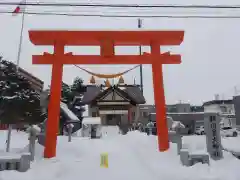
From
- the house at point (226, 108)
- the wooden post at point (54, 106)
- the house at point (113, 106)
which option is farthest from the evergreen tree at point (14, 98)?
the house at point (226, 108)

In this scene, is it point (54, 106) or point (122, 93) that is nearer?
point (54, 106)

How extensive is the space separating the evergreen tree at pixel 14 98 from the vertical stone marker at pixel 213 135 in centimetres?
1005

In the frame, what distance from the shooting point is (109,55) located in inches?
459

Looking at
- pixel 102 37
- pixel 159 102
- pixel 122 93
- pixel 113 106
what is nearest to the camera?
pixel 159 102

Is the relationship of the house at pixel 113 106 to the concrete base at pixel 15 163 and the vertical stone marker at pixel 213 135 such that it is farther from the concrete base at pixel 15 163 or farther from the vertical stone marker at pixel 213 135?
the concrete base at pixel 15 163

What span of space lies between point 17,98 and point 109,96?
2110cm

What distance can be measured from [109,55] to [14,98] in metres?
6.32

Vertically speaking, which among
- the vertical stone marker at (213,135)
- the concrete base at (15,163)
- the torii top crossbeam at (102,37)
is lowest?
the concrete base at (15,163)

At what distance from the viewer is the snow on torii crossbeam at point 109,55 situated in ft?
36.9

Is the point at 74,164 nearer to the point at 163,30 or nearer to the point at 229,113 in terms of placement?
the point at 163,30

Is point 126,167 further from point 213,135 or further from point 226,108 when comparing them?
point 226,108

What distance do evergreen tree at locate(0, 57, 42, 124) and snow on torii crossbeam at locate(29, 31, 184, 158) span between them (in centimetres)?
339

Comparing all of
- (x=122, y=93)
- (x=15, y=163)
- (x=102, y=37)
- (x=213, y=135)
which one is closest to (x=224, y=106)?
(x=122, y=93)

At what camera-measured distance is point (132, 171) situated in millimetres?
8750
